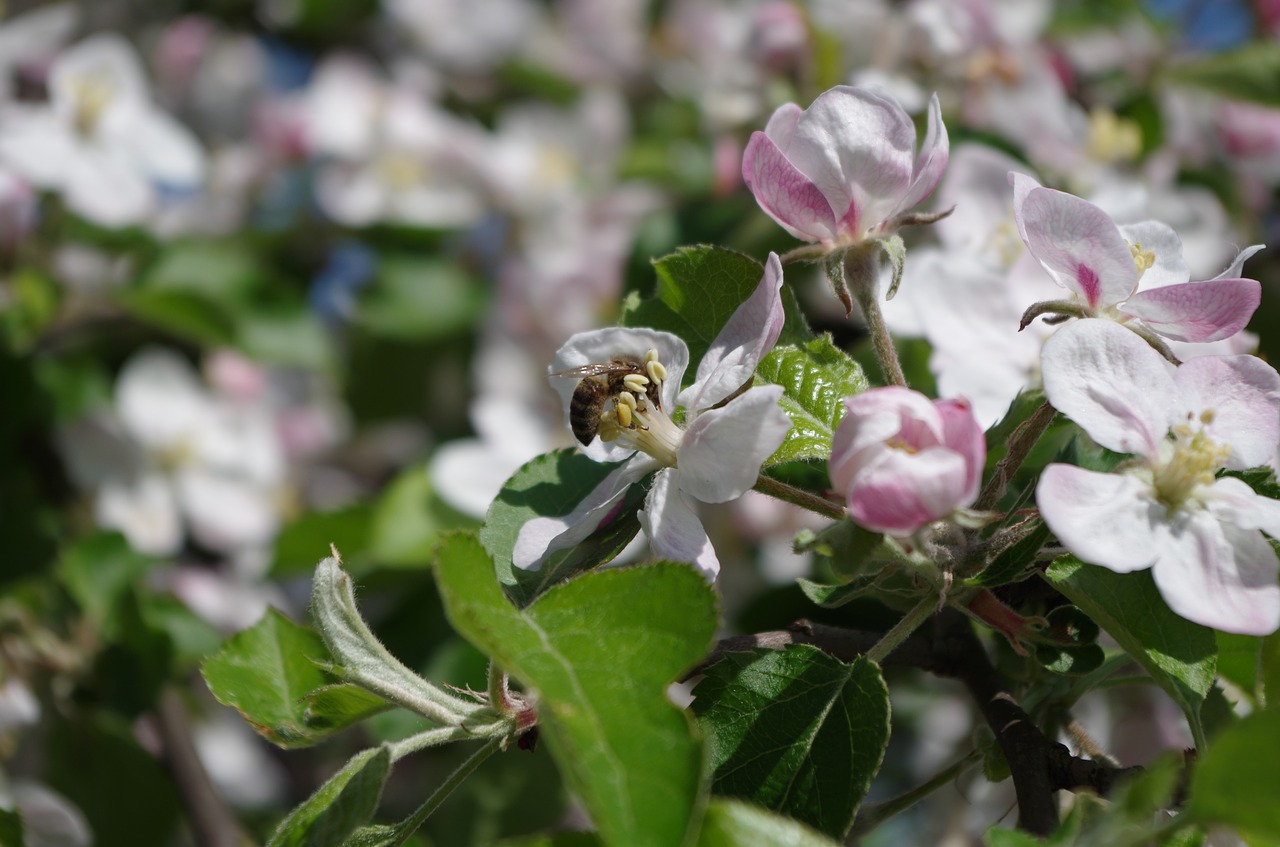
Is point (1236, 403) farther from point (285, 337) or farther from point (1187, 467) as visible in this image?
point (285, 337)

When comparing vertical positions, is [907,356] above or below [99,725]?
above

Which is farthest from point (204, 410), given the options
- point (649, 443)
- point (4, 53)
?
point (649, 443)

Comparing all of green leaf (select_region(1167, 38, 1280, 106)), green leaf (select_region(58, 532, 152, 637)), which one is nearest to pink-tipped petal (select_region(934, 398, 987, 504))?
green leaf (select_region(58, 532, 152, 637))

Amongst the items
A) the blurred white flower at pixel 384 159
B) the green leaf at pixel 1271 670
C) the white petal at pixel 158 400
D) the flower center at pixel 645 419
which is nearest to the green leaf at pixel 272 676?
the flower center at pixel 645 419

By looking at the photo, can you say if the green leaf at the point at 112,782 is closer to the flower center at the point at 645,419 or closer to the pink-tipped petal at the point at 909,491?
the flower center at the point at 645,419

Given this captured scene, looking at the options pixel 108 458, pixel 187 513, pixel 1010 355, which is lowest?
pixel 187 513

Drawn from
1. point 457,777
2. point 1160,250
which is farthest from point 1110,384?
point 457,777

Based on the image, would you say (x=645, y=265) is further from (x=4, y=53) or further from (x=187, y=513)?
(x=4, y=53)
